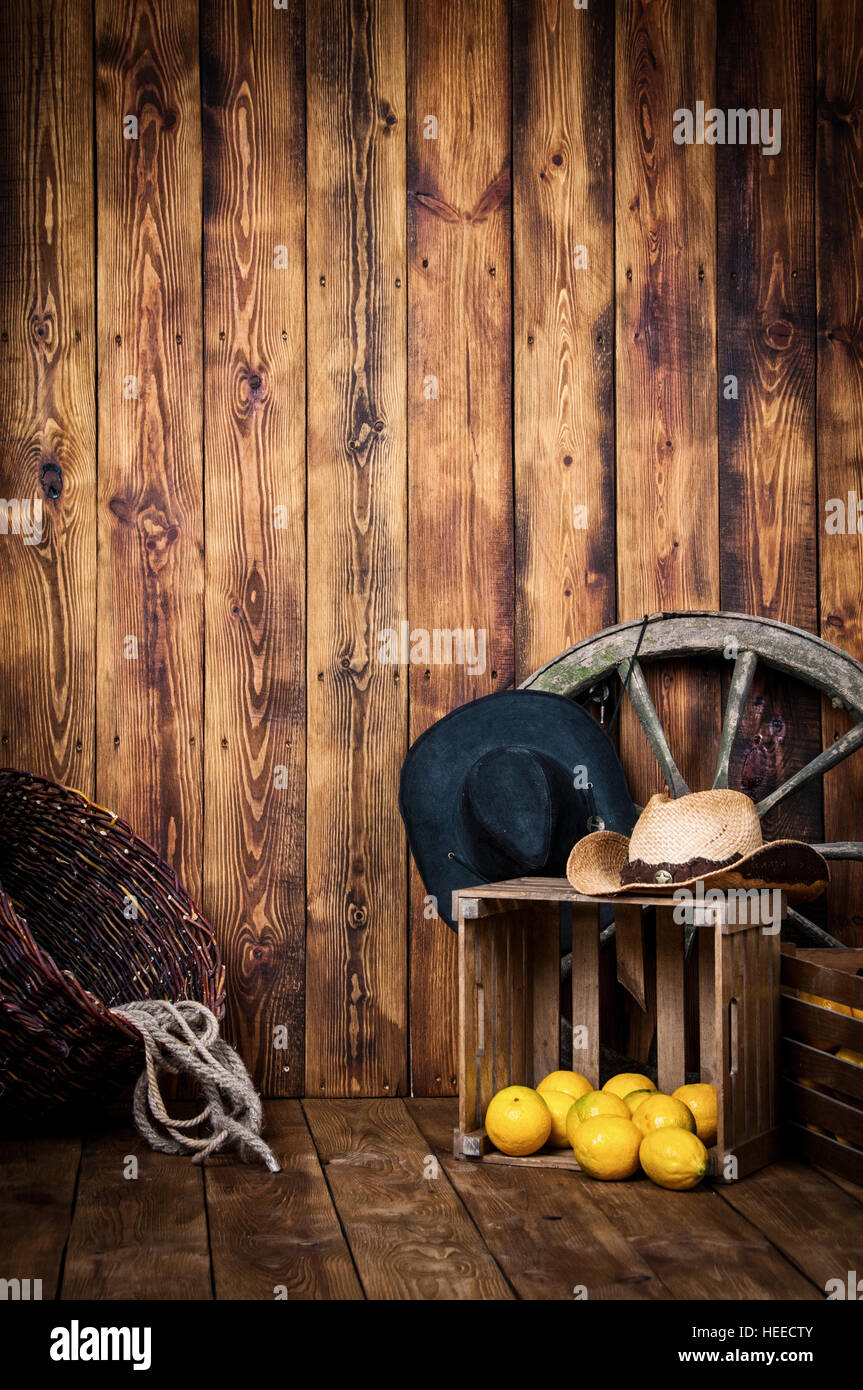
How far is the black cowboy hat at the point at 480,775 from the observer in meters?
2.37

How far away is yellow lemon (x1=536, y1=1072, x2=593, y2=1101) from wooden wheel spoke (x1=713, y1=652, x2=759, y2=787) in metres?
0.70

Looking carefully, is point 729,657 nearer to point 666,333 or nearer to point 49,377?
point 666,333

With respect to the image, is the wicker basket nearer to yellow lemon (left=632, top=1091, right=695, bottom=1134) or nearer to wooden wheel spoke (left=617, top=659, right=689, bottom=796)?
yellow lemon (left=632, top=1091, right=695, bottom=1134)

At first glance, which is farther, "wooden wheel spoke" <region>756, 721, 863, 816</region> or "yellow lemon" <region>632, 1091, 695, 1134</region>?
"wooden wheel spoke" <region>756, 721, 863, 816</region>

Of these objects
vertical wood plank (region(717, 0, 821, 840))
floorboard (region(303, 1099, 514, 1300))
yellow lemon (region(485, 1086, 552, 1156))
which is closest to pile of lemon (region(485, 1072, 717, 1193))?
yellow lemon (region(485, 1086, 552, 1156))

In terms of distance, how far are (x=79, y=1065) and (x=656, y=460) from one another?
1698mm

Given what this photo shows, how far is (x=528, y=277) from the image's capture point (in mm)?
2688

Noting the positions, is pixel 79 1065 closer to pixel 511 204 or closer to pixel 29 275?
pixel 29 275

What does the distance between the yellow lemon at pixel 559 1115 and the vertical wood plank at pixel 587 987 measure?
12cm

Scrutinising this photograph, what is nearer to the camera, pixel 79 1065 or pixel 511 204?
pixel 79 1065

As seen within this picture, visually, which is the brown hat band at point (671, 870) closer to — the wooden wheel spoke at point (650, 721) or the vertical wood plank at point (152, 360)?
the wooden wheel spoke at point (650, 721)

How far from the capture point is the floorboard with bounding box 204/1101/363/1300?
5.16 ft

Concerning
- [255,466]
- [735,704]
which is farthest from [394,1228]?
[255,466]

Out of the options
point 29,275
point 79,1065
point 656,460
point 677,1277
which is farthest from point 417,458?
point 677,1277
